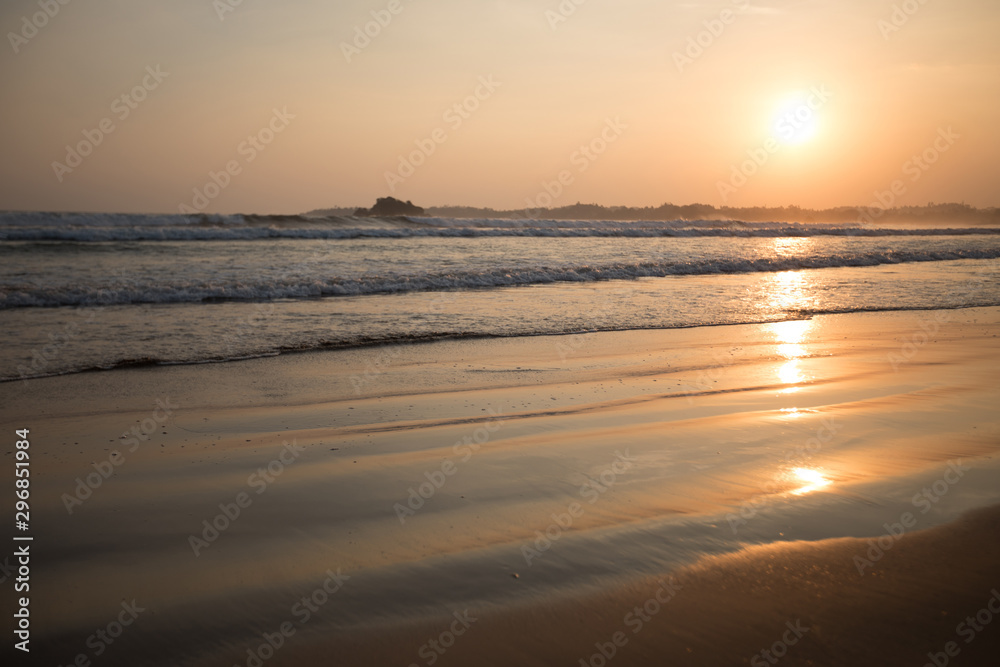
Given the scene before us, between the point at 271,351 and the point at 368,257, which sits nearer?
the point at 271,351

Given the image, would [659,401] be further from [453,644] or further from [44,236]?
[44,236]

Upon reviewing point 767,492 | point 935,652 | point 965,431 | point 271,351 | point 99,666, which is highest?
point 271,351

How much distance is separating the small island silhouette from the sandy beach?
40.0 m

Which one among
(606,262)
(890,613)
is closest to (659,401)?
(890,613)

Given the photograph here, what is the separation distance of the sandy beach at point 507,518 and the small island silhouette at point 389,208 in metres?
40.0

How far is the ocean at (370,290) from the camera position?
802 cm

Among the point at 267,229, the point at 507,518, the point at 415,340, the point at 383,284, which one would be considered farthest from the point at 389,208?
the point at 507,518

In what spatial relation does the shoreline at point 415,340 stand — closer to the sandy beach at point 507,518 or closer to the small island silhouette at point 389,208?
the sandy beach at point 507,518

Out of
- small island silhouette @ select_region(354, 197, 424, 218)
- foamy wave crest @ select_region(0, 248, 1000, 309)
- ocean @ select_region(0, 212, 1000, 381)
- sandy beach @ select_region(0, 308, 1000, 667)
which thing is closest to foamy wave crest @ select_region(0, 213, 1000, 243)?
ocean @ select_region(0, 212, 1000, 381)

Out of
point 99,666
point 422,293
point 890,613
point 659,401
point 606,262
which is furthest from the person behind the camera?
point 606,262

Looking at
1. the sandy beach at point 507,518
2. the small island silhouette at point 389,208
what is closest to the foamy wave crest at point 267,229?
the small island silhouette at point 389,208

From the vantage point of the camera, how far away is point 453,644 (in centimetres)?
231

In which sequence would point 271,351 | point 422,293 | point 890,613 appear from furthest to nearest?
point 422,293 < point 271,351 < point 890,613

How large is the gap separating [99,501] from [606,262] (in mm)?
15198
